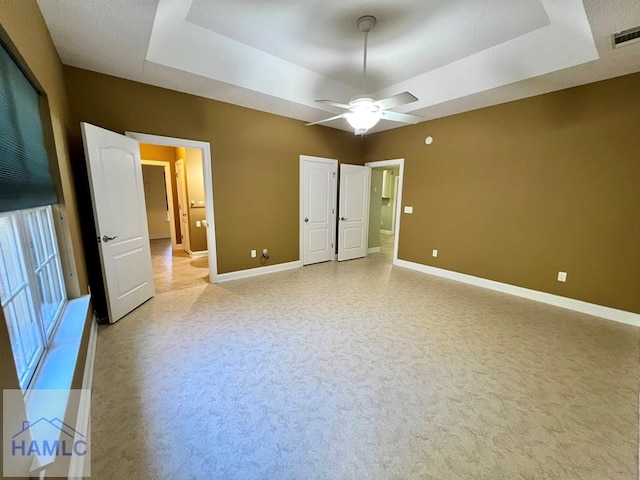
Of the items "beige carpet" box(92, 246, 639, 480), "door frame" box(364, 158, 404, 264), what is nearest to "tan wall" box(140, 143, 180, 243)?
"beige carpet" box(92, 246, 639, 480)

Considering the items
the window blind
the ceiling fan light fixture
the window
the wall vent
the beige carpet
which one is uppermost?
the wall vent

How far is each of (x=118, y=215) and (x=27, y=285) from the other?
152 centimetres

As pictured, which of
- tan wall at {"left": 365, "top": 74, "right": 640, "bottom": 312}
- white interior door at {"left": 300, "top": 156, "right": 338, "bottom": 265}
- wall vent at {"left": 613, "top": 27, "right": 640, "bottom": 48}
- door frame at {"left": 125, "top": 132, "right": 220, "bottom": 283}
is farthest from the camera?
white interior door at {"left": 300, "top": 156, "right": 338, "bottom": 265}

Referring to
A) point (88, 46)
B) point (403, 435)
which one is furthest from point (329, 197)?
point (403, 435)

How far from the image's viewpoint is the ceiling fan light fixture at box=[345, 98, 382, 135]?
2529 millimetres

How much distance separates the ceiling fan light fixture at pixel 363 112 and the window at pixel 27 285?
2587 millimetres

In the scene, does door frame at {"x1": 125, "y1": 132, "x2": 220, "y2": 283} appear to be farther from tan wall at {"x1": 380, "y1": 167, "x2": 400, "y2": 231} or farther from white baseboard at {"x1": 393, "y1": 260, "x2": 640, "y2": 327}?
tan wall at {"x1": 380, "y1": 167, "x2": 400, "y2": 231}

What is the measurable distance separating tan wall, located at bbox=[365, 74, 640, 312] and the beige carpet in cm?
65

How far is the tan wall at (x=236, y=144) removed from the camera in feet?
9.43

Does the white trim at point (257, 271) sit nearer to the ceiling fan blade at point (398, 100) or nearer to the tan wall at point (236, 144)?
the tan wall at point (236, 144)

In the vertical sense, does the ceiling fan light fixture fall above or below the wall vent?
below

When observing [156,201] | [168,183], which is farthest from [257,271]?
[156,201]

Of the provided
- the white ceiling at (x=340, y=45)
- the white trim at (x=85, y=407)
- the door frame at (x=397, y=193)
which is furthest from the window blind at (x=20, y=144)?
the door frame at (x=397, y=193)

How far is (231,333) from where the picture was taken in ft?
8.33
